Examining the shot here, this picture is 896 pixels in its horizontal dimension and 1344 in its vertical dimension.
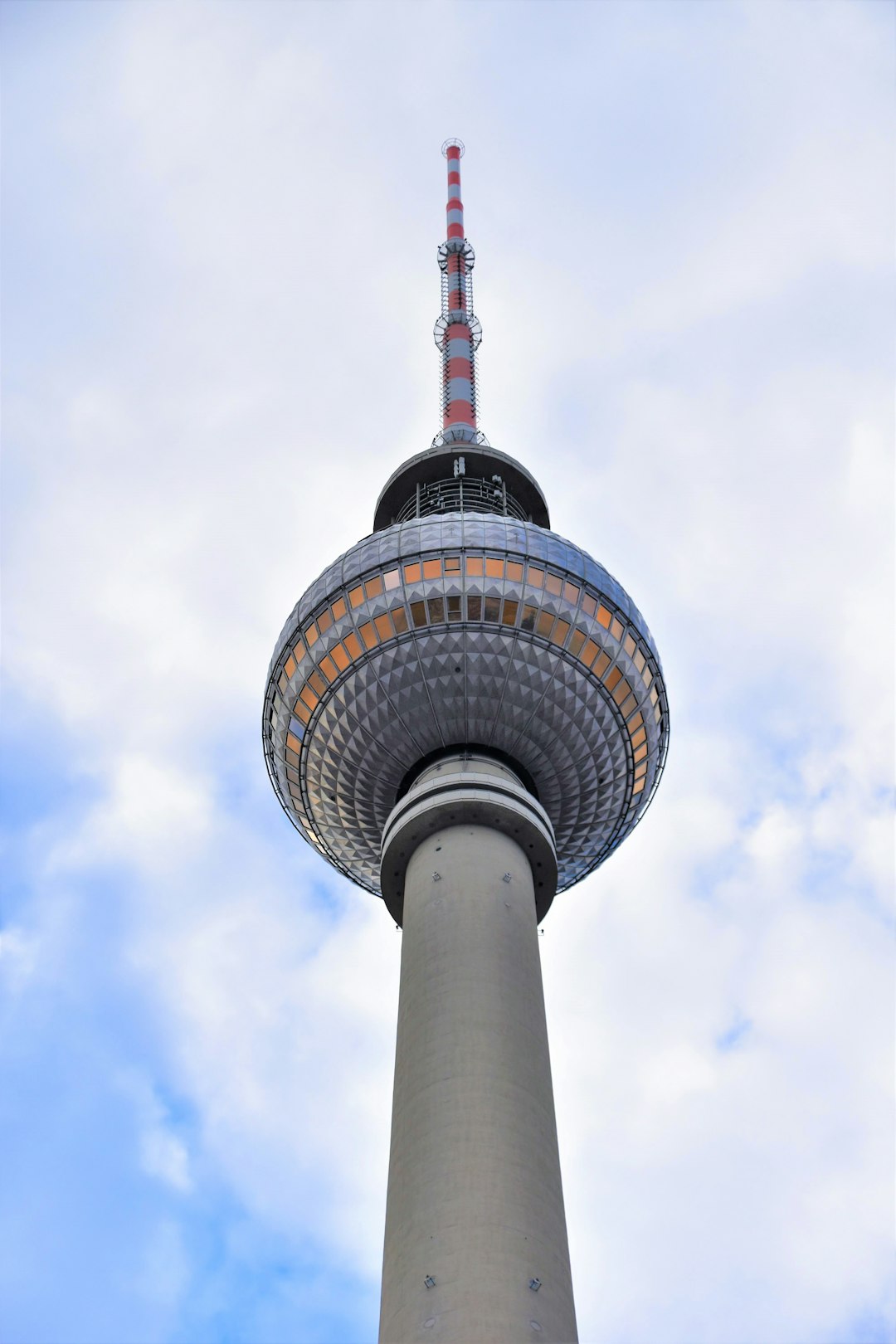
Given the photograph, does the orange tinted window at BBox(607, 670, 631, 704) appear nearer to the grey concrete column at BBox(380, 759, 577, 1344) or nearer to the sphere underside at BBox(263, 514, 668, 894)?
the sphere underside at BBox(263, 514, 668, 894)

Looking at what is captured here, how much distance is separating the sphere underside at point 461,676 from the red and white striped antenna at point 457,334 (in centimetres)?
1216

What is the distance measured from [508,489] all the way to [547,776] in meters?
14.0

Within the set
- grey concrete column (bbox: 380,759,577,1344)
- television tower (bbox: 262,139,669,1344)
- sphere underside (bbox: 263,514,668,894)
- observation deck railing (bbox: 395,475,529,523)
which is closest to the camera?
grey concrete column (bbox: 380,759,577,1344)

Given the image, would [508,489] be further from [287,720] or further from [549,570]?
[287,720]

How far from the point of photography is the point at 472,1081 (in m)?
29.6

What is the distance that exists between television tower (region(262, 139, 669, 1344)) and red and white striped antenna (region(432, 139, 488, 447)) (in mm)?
5116

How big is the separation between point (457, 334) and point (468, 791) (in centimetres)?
2913

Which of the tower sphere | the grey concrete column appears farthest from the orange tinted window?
the grey concrete column

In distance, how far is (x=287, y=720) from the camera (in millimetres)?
40969

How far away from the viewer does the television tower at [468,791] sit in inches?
1088

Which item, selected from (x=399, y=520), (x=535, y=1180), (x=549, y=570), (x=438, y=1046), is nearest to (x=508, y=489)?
(x=399, y=520)

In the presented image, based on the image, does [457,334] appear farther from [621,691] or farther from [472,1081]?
[472,1081]

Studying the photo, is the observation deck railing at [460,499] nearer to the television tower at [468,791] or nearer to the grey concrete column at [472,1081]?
the television tower at [468,791]

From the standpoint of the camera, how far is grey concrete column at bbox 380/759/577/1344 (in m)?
26.1
